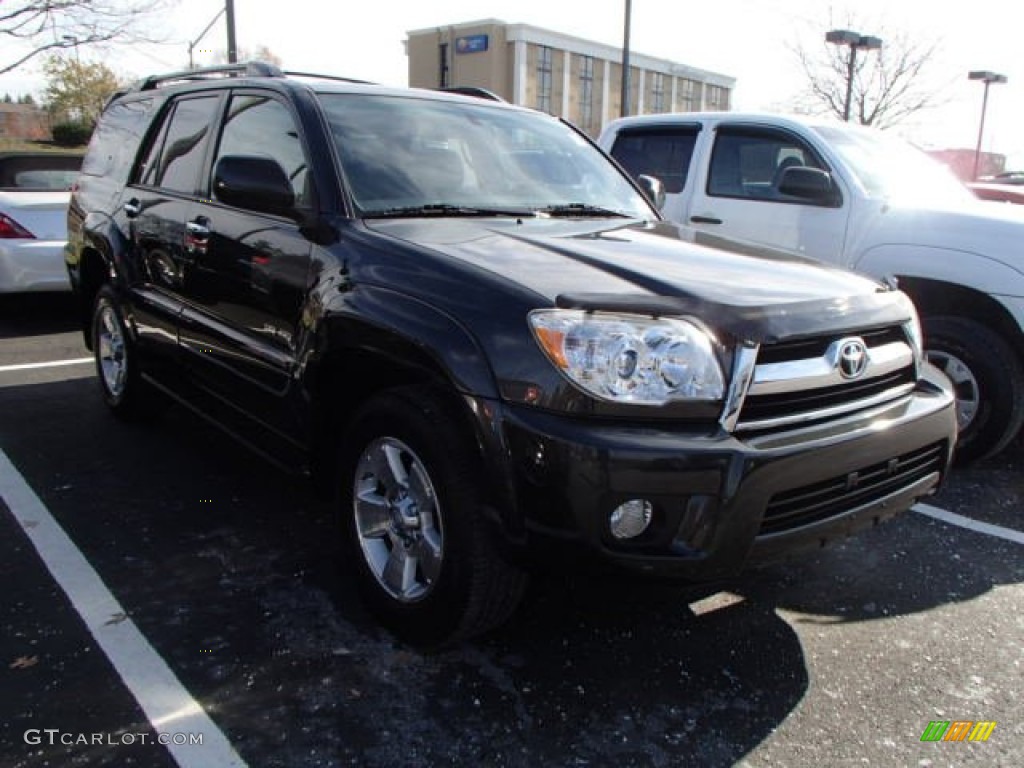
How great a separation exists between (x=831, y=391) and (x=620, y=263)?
0.75m

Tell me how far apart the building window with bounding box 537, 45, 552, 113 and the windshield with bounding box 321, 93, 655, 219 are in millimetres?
71597

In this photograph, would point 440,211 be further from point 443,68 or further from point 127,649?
point 443,68

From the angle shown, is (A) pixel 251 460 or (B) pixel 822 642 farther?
(A) pixel 251 460

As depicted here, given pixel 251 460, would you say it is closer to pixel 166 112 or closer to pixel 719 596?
pixel 166 112

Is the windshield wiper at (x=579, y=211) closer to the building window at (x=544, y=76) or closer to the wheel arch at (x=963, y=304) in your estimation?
the wheel arch at (x=963, y=304)

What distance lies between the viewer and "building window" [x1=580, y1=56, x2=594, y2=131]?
77500 millimetres

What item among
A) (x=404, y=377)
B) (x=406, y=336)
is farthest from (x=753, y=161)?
(x=406, y=336)

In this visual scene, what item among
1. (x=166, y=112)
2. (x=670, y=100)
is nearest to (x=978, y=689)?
(x=166, y=112)

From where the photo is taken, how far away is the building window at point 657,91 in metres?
83.4

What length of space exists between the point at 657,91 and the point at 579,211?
284 ft

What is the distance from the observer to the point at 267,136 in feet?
11.6

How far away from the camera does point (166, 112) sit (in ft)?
14.8

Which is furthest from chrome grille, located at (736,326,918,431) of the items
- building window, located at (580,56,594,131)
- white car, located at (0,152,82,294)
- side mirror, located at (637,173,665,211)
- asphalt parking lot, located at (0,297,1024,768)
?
building window, located at (580,56,594,131)

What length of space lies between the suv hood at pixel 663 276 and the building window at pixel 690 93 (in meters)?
91.0
